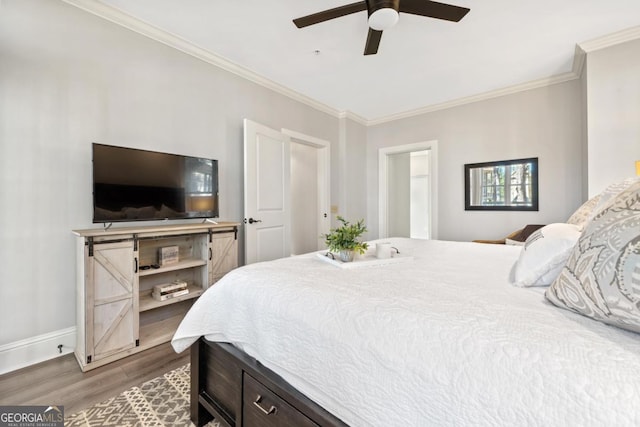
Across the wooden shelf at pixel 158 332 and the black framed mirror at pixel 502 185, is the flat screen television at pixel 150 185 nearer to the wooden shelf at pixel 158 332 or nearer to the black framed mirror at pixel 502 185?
the wooden shelf at pixel 158 332

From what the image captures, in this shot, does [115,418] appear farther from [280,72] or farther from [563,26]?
[563,26]

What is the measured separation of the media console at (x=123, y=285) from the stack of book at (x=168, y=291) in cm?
3

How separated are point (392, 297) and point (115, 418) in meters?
1.65

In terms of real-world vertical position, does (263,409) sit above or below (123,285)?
below

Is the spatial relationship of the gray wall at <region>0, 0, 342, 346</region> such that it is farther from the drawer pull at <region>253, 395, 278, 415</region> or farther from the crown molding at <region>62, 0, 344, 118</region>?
the drawer pull at <region>253, 395, 278, 415</region>

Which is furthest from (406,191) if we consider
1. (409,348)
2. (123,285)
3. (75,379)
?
(75,379)

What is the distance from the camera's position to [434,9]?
1.82 meters

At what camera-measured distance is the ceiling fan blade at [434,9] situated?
177cm

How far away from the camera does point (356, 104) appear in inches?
171

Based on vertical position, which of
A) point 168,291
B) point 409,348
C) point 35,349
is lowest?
point 35,349

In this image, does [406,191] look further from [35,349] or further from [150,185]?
[35,349]

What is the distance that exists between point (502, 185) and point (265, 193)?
3.20m

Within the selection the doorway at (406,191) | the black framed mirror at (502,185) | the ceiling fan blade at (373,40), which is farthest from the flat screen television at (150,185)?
the black framed mirror at (502,185)

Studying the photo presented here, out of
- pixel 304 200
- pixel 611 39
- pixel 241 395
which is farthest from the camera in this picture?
pixel 304 200
